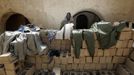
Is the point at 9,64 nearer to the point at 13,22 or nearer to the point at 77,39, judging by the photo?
the point at 77,39

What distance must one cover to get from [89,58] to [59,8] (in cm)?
301

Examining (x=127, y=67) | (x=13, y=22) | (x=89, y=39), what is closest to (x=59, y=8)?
(x=89, y=39)

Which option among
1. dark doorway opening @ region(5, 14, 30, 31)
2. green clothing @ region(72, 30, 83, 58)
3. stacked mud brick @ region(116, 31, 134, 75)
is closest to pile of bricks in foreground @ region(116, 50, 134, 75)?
stacked mud brick @ region(116, 31, 134, 75)

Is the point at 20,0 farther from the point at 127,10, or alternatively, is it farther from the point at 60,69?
the point at 127,10

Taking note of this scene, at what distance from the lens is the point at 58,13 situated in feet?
21.6

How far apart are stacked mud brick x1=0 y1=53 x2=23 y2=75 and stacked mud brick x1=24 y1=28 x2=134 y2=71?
580 millimetres

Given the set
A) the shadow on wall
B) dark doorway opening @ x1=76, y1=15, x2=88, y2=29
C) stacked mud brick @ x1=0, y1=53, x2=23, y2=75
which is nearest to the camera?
stacked mud brick @ x1=0, y1=53, x2=23, y2=75

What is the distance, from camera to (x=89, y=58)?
437 cm

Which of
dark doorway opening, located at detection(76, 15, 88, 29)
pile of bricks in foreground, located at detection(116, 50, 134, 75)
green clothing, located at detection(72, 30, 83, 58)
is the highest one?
dark doorway opening, located at detection(76, 15, 88, 29)

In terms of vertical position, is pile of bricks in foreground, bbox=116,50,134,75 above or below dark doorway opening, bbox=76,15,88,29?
below

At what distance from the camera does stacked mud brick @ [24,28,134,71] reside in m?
4.23

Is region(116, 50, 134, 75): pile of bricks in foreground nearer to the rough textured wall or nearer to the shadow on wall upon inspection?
the rough textured wall

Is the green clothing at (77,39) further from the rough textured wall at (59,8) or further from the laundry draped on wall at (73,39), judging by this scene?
the rough textured wall at (59,8)

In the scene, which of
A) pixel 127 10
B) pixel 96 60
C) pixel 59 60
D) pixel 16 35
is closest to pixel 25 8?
pixel 16 35
